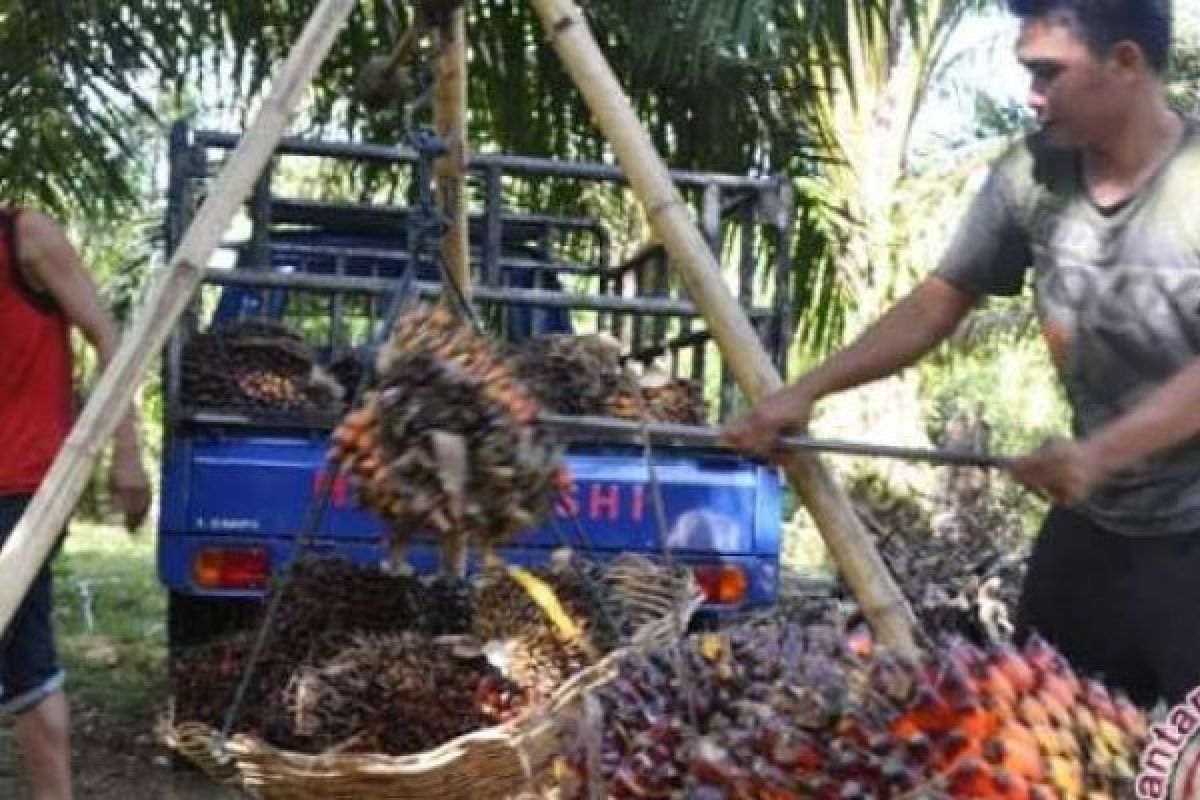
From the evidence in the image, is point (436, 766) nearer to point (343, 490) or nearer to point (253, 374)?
point (343, 490)

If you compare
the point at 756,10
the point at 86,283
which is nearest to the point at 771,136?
the point at 756,10

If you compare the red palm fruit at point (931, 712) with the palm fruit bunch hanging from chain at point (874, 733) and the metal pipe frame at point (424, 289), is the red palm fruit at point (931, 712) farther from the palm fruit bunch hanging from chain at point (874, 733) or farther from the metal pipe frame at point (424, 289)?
the metal pipe frame at point (424, 289)

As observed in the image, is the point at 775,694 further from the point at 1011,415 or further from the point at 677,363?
the point at 1011,415

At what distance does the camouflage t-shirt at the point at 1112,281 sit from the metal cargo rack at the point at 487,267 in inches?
56.7

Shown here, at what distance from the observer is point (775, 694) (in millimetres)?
2119

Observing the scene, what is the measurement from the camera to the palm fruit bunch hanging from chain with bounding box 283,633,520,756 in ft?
12.0

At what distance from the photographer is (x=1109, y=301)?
2809 millimetres

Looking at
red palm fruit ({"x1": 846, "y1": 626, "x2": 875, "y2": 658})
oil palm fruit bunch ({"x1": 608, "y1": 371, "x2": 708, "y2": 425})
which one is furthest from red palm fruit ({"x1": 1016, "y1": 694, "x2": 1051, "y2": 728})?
oil palm fruit bunch ({"x1": 608, "y1": 371, "x2": 708, "y2": 425})

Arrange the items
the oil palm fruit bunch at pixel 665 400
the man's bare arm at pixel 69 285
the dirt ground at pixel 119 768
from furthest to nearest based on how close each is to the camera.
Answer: the dirt ground at pixel 119 768 < the oil palm fruit bunch at pixel 665 400 < the man's bare arm at pixel 69 285

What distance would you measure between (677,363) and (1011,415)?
18921 mm

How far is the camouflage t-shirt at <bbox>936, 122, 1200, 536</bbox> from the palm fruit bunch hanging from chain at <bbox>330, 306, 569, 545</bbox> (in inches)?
30.0

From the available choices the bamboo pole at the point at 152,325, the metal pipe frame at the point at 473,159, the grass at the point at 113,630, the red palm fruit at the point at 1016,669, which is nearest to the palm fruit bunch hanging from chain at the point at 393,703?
the bamboo pole at the point at 152,325

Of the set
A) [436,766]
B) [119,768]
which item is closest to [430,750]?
[436,766]

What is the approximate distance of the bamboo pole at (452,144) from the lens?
Answer: 13.4 feet
